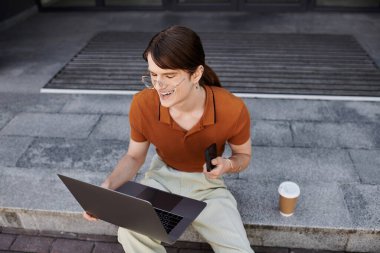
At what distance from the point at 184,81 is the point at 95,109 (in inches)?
97.1

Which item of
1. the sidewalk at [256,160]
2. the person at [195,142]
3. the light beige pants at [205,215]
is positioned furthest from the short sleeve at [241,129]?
the sidewalk at [256,160]

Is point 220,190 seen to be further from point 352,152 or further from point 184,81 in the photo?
point 352,152

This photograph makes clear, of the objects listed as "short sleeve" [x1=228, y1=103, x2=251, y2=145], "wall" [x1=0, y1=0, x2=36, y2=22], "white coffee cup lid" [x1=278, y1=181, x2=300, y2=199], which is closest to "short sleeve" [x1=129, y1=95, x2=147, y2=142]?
"short sleeve" [x1=228, y1=103, x2=251, y2=145]

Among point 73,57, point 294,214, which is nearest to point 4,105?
point 73,57

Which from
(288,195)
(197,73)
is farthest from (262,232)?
(197,73)

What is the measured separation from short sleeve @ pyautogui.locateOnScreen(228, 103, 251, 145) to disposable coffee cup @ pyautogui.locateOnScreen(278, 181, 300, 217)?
51 cm

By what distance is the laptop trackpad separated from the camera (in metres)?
2.18

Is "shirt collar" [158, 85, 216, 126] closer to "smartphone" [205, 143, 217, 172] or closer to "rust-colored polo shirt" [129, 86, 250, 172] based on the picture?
"rust-colored polo shirt" [129, 86, 250, 172]

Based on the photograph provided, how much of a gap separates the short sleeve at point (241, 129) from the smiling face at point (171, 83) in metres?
0.34

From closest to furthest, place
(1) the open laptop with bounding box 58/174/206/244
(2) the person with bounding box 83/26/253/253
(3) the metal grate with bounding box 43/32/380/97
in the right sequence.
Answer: (1) the open laptop with bounding box 58/174/206/244
(2) the person with bounding box 83/26/253/253
(3) the metal grate with bounding box 43/32/380/97

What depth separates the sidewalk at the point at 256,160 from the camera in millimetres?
2664

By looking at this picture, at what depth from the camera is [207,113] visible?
2.09m

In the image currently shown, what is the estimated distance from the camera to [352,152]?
3.32 meters

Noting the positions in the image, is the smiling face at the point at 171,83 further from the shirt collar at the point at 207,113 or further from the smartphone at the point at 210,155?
the smartphone at the point at 210,155
